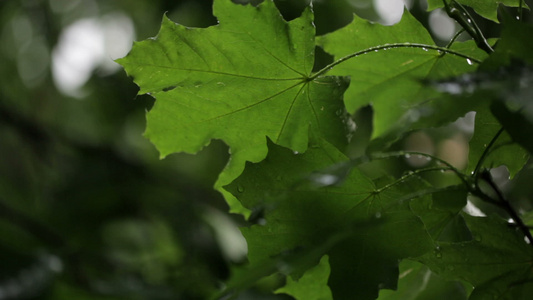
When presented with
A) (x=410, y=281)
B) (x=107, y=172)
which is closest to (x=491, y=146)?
(x=410, y=281)

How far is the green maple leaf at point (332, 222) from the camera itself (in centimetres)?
79

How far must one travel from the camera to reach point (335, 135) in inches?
36.9

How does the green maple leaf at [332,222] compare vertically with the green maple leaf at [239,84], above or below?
below

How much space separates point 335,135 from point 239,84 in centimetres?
17

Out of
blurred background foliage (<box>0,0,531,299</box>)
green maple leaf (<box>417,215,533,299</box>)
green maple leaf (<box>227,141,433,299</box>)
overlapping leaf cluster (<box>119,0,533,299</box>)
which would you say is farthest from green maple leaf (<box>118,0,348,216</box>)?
blurred background foliage (<box>0,0,531,299</box>)

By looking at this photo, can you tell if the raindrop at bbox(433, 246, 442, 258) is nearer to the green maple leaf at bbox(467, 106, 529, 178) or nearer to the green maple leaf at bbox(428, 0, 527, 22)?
the green maple leaf at bbox(467, 106, 529, 178)

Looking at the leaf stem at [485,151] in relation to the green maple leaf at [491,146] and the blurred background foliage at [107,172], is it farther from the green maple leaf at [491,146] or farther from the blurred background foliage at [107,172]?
the blurred background foliage at [107,172]

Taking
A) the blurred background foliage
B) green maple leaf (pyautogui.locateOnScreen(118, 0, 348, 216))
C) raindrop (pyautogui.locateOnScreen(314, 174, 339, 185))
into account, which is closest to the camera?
raindrop (pyautogui.locateOnScreen(314, 174, 339, 185))

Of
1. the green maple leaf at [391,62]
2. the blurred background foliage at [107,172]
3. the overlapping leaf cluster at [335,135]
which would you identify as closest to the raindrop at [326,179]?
the overlapping leaf cluster at [335,135]

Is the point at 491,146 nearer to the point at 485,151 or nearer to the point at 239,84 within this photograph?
the point at 485,151

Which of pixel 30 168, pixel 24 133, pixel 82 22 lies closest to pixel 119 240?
pixel 24 133

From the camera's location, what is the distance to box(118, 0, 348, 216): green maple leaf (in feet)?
2.89

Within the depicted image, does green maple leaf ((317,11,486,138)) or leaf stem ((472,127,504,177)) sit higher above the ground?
green maple leaf ((317,11,486,138))

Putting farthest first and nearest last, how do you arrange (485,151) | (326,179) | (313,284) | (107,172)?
(107,172)
(313,284)
(485,151)
(326,179)
